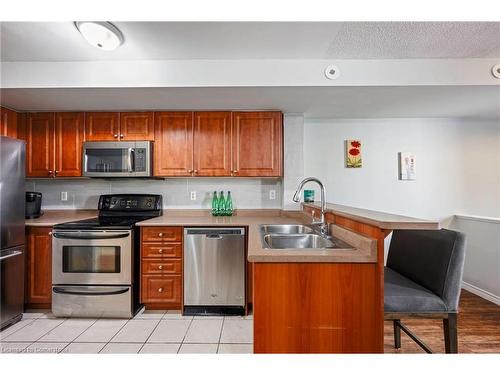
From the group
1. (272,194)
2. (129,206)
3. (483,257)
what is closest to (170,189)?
(129,206)

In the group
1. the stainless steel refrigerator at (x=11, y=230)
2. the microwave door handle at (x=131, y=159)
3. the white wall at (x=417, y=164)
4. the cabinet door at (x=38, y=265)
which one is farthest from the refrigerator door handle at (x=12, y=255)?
the white wall at (x=417, y=164)

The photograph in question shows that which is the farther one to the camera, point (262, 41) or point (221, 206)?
point (221, 206)

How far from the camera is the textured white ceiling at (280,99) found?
92.0 inches

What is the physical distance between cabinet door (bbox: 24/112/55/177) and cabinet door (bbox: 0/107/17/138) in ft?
0.33

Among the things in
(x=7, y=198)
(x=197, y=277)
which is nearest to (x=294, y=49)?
(x=197, y=277)

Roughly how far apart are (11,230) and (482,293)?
188 inches

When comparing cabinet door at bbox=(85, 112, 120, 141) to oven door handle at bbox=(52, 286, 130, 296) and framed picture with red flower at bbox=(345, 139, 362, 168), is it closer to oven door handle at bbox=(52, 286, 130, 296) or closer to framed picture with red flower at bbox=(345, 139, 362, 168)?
oven door handle at bbox=(52, 286, 130, 296)

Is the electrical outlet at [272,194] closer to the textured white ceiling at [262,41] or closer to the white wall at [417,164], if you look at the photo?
the white wall at [417,164]

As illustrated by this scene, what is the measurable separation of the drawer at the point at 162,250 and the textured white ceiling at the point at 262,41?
1.66m

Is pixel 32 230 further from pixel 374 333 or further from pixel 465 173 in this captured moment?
pixel 465 173

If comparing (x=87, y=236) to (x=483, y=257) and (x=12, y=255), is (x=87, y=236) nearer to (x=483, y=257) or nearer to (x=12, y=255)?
(x=12, y=255)

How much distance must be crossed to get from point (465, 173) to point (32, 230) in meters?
5.02

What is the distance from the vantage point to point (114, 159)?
9.41ft

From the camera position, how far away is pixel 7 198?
2295 mm
